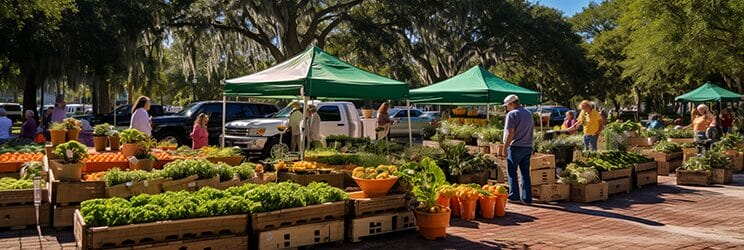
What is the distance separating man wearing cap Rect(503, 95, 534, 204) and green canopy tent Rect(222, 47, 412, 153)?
1850 millimetres

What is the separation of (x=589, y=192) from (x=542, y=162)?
35.6 inches

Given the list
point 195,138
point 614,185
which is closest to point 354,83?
point 195,138

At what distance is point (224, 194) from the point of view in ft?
18.8

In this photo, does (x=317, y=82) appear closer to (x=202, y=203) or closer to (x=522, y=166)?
(x=522, y=166)

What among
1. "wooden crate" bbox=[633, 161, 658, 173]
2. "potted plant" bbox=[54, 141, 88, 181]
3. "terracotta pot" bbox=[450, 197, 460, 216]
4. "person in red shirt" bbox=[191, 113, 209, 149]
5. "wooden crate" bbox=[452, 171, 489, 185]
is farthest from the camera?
"person in red shirt" bbox=[191, 113, 209, 149]

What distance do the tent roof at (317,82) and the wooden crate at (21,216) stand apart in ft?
11.5

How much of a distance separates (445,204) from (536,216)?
1.47 metres

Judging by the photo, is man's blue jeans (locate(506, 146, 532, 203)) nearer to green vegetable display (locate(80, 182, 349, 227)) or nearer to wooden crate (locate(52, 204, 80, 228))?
green vegetable display (locate(80, 182, 349, 227))

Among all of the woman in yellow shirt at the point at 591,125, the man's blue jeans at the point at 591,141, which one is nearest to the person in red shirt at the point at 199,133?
the woman in yellow shirt at the point at 591,125

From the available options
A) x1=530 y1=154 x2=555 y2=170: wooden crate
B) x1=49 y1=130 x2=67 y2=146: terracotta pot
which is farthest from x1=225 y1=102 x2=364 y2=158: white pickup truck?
x1=530 y1=154 x2=555 y2=170: wooden crate

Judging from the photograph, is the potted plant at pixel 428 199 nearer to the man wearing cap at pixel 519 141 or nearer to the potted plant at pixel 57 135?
the man wearing cap at pixel 519 141

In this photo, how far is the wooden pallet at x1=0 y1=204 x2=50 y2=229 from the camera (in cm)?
638

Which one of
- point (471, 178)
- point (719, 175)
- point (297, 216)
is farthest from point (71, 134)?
point (719, 175)

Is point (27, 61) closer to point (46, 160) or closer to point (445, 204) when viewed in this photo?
point (46, 160)
